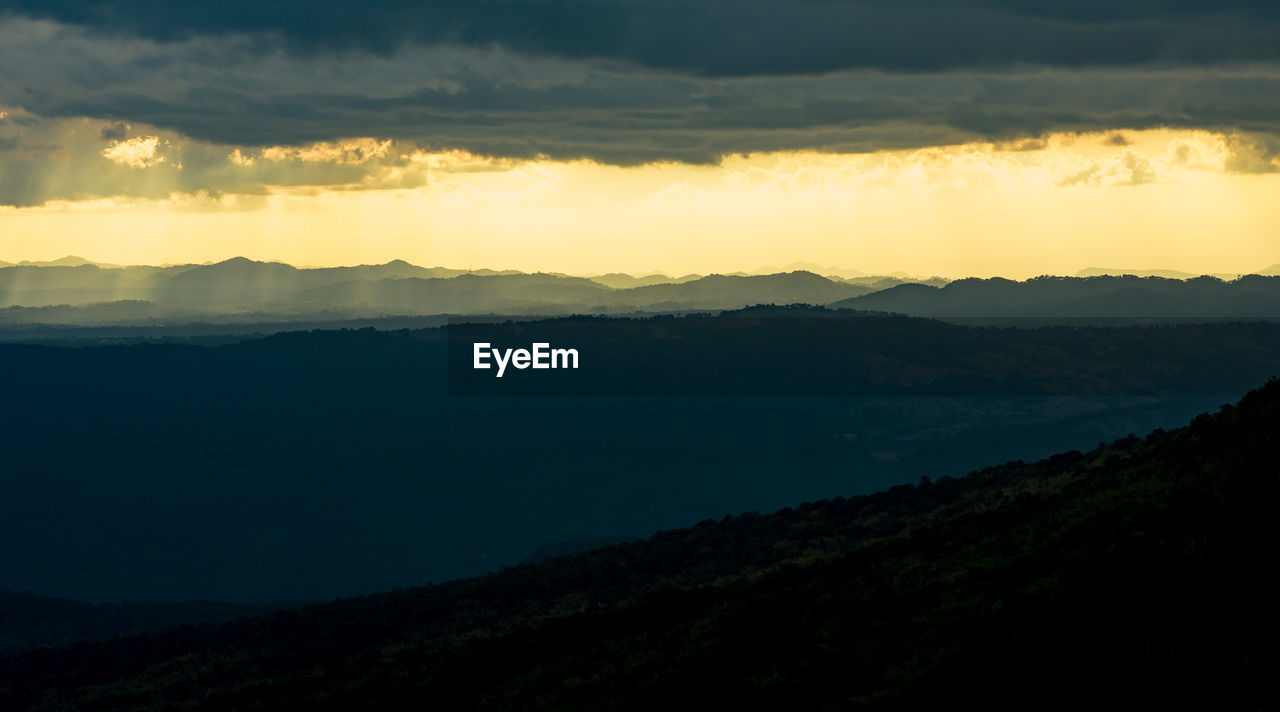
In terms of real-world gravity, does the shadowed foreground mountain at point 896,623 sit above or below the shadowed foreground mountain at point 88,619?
above

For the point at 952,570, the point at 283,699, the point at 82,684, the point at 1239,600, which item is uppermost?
the point at 1239,600

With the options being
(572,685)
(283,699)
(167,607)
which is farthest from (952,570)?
(167,607)

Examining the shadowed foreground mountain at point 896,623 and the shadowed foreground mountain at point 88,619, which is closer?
the shadowed foreground mountain at point 896,623

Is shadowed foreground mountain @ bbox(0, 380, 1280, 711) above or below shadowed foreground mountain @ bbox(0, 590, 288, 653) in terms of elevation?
above

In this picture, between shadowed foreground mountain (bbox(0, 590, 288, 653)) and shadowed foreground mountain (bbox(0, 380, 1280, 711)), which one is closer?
shadowed foreground mountain (bbox(0, 380, 1280, 711))

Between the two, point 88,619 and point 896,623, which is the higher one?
point 896,623

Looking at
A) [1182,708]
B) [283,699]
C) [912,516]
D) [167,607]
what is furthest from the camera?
[167,607]

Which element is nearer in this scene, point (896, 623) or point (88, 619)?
point (896, 623)

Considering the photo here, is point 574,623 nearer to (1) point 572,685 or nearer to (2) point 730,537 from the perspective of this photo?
(1) point 572,685
